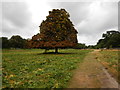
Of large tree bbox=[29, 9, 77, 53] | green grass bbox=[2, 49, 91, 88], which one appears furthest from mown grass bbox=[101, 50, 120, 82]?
large tree bbox=[29, 9, 77, 53]

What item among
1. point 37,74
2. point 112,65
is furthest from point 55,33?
point 37,74

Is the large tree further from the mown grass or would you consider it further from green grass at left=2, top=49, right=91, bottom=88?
green grass at left=2, top=49, right=91, bottom=88

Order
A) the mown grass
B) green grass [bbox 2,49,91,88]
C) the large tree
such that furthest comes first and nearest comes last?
the large tree → the mown grass → green grass [bbox 2,49,91,88]

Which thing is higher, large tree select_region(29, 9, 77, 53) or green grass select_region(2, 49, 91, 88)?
large tree select_region(29, 9, 77, 53)

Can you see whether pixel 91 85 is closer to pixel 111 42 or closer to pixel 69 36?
pixel 69 36

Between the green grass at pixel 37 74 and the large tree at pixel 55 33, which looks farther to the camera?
Answer: the large tree at pixel 55 33

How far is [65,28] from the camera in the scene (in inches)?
1038

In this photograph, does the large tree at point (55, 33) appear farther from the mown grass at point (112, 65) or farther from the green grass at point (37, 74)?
the green grass at point (37, 74)

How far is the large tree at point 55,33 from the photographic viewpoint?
25394 millimetres

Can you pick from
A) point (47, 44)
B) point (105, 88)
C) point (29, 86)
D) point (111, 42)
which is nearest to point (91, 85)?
point (105, 88)

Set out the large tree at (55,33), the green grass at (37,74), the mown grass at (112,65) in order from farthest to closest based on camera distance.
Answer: the large tree at (55,33) < the mown grass at (112,65) < the green grass at (37,74)

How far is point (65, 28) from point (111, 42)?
175 feet

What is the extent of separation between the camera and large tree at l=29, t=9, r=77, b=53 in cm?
2539

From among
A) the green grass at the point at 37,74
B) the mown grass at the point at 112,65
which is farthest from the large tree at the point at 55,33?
the green grass at the point at 37,74
